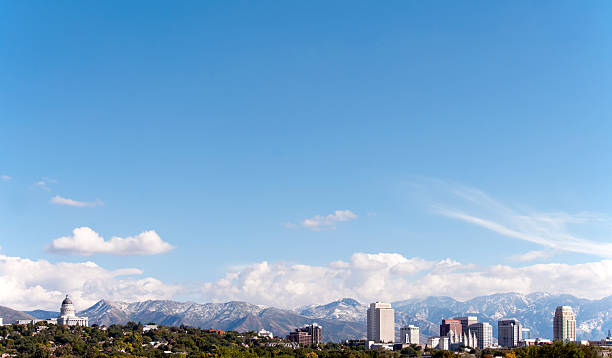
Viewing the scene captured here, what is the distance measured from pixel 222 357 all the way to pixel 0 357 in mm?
59845

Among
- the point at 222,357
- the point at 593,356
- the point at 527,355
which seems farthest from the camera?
the point at 222,357

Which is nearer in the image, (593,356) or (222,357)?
(593,356)

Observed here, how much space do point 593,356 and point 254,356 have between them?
91.9 m

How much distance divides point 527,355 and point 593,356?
2684cm

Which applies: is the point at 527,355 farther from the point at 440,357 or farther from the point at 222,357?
the point at 222,357

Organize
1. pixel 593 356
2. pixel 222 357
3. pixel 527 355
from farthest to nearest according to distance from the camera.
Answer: pixel 222 357 → pixel 527 355 → pixel 593 356

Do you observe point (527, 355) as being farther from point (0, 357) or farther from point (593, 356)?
point (0, 357)

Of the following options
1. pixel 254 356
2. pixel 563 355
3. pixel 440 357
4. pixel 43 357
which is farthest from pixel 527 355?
pixel 43 357

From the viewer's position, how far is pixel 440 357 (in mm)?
198750

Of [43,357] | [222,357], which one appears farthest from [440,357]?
[43,357]

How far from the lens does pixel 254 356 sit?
199750mm

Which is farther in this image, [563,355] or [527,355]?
[527,355]

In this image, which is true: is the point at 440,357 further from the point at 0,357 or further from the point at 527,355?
the point at 0,357

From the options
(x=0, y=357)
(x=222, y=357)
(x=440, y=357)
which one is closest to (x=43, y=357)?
(x=0, y=357)
